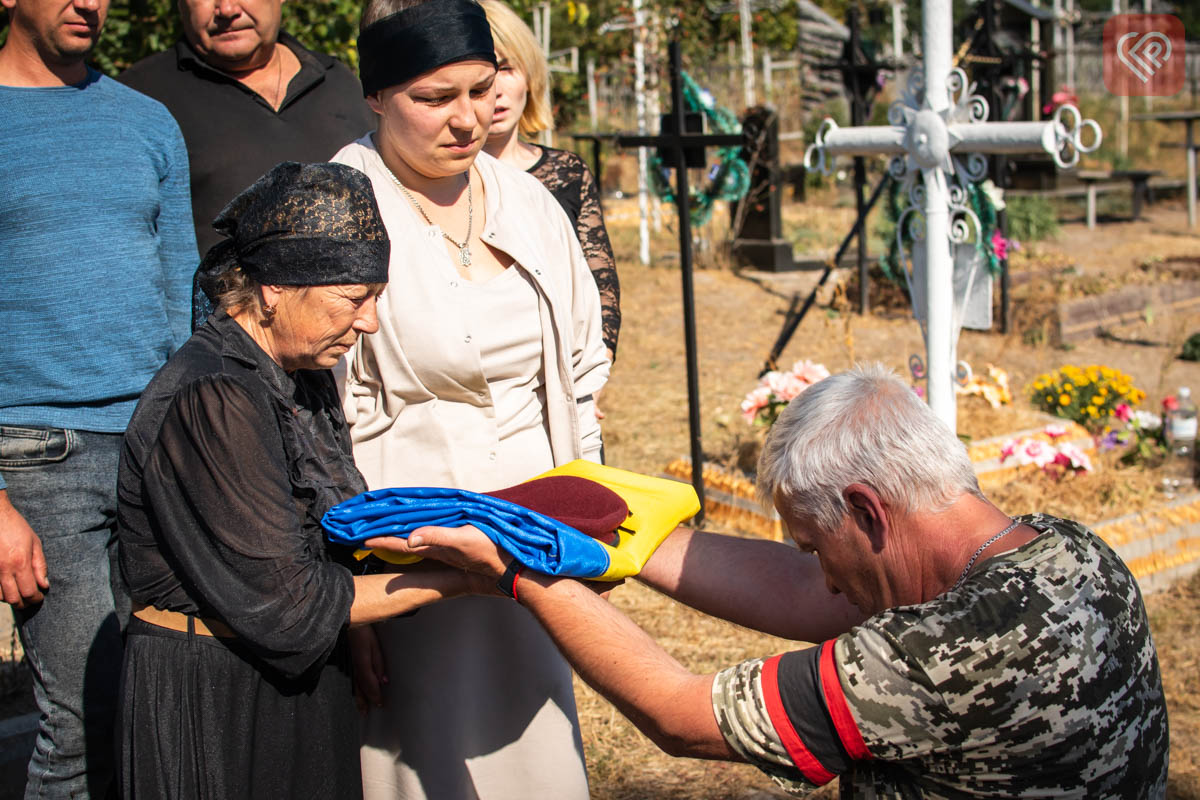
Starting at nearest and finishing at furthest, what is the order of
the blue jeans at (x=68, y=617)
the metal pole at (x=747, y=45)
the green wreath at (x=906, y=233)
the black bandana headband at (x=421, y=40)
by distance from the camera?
the black bandana headband at (x=421, y=40) → the blue jeans at (x=68, y=617) → the green wreath at (x=906, y=233) → the metal pole at (x=747, y=45)

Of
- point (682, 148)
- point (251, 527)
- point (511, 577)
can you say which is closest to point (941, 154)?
point (682, 148)

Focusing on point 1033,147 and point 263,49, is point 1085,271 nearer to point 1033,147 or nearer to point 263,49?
point 1033,147

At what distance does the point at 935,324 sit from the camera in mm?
4754

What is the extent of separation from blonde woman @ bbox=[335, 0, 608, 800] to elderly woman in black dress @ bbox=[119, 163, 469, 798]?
30cm

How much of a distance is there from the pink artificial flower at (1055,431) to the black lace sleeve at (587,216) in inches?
127

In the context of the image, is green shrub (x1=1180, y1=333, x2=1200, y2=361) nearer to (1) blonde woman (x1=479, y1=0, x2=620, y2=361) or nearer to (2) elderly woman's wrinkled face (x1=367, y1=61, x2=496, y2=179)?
(1) blonde woman (x1=479, y1=0, x2=620, y2=361)

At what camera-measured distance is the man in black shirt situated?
2838 mm

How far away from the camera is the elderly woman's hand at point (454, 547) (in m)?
1.87

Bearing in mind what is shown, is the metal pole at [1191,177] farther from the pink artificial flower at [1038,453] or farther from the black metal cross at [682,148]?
the black metal cross at [682,148]

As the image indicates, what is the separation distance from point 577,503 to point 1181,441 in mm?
4551

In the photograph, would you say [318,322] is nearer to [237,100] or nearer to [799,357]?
[237,100]

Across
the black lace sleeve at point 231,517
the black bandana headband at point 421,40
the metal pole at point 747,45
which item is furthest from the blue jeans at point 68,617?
the metal pole at point 747,45

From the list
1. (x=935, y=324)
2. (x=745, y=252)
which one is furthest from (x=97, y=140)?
(x=745, y=252)

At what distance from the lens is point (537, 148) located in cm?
337
